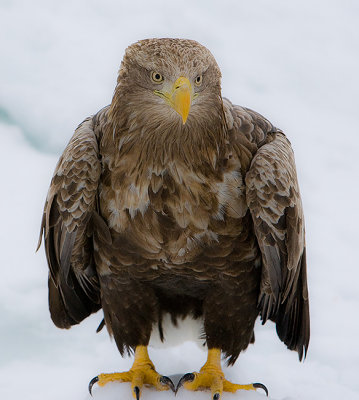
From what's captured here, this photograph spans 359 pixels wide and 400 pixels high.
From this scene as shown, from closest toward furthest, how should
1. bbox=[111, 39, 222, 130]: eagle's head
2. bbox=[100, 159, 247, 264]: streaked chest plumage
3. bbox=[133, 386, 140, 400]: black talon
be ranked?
bbox=[111, 39, 222, 130]: eagle's head
bbox=[100, 159, 247, 264]: streaked chest plumage
bbox=[133, 386, 140, 400]: black talon

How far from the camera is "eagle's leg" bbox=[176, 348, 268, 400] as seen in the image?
4.40 metres

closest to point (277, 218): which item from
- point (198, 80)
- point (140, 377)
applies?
point (198, 80)

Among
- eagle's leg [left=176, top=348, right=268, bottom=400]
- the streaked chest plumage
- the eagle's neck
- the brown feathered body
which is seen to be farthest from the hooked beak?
eagle's leg [left=176, top=348, right=268, bottom=400]

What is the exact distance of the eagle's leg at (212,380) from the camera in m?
4.40

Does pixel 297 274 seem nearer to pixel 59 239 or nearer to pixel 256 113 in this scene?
pixel 256 113

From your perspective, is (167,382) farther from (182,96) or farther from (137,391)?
(182,96)

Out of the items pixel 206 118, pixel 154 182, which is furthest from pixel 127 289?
pixel 206 118

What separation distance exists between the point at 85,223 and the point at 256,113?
4.19 ft

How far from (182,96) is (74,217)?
1.10m

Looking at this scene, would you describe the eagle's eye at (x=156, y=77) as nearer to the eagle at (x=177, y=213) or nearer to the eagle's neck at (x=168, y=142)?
the eagle at (x=177, y=213)

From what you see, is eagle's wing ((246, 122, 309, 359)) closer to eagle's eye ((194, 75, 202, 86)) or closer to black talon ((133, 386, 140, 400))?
eagle's eye ((194, 75, 202, 86))

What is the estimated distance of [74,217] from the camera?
411cm

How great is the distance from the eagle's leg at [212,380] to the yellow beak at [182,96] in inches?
69.7

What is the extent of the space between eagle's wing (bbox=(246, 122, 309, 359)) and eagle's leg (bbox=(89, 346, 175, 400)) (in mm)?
800
